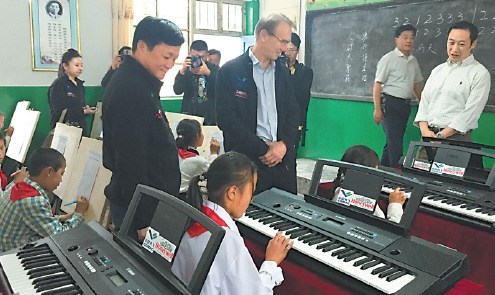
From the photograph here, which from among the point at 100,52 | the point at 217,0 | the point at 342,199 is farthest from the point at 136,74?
the point at 217,0

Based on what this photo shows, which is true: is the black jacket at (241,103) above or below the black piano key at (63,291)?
above

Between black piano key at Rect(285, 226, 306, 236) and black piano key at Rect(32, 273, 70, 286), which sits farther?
black piano key at Rect(285, 226, 306, 236)

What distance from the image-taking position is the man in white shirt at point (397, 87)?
4.11 metres

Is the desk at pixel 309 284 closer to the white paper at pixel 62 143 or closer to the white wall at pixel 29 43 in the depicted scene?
the white paper at pixel 62 143

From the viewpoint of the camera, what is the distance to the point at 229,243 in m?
1.26

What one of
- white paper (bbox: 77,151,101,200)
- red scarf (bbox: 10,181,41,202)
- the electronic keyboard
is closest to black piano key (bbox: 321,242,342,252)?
the electronic keyboard

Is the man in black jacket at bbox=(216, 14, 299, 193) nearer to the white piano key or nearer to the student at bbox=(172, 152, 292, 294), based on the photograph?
the white piano key

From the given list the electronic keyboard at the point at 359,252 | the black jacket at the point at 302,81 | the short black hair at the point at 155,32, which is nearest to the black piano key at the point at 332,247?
the electronic keyboard at the point at 359,252

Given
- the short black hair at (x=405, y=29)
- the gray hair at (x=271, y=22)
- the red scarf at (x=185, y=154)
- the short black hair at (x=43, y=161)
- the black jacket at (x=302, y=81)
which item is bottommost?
the red scarf at (x=185, y=154)

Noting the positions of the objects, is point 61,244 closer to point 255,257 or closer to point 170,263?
point 170,263

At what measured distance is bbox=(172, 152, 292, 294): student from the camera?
1245mm

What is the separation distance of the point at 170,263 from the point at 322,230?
694mm

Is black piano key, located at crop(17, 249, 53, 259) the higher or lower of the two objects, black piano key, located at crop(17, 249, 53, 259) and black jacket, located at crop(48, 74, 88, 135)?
the lower

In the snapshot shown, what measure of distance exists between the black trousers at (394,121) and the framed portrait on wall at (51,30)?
12.3 ft
